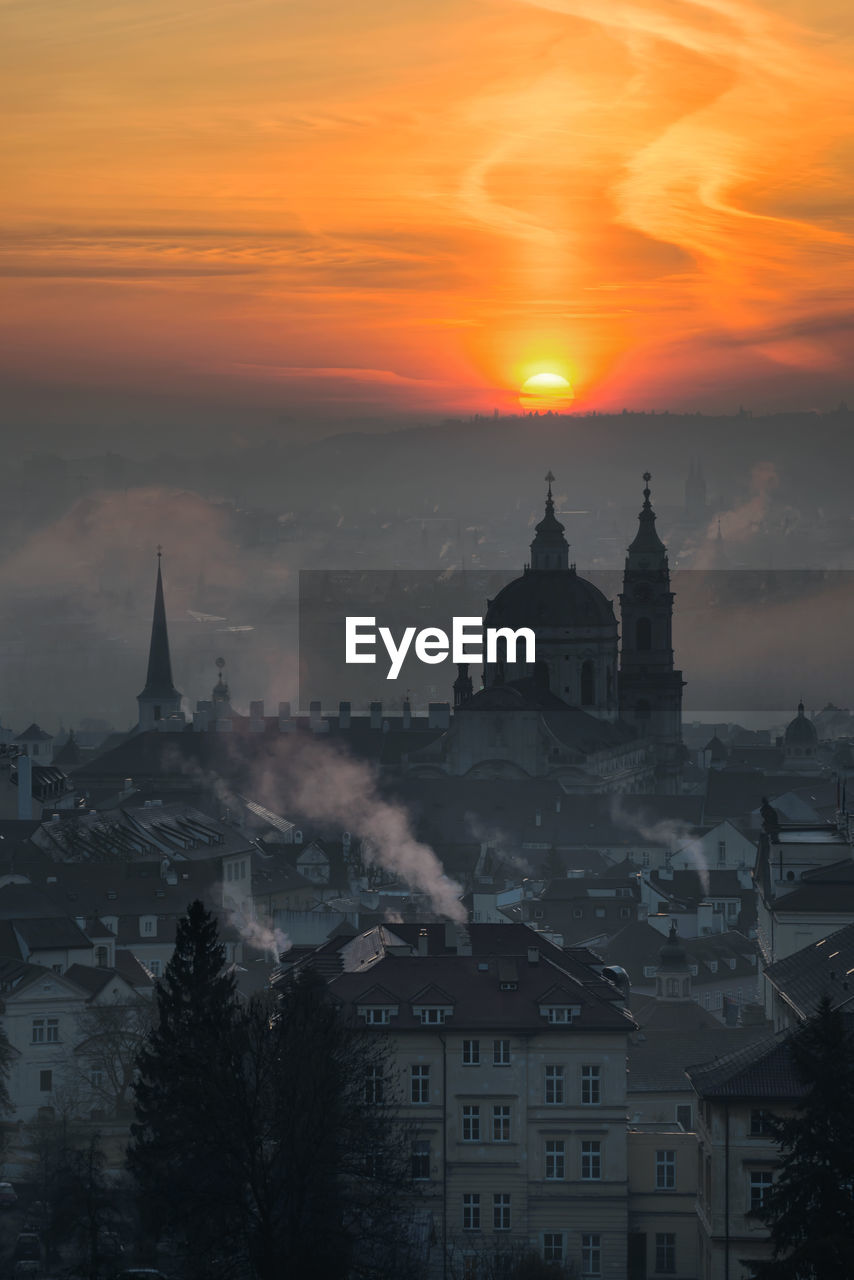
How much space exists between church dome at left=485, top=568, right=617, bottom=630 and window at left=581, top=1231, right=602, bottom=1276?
4606 inches

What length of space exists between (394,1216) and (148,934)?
125ft

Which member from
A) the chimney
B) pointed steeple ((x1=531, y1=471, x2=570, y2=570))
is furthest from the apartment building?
pointed steeple ((x1=531, y1=471, x2=570, y2=570))

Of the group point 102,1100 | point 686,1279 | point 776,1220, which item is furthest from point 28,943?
point 776,1220

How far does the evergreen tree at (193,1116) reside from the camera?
4900 centimetres

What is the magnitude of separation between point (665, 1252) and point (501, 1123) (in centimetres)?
350

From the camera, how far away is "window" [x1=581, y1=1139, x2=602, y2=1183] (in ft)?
189

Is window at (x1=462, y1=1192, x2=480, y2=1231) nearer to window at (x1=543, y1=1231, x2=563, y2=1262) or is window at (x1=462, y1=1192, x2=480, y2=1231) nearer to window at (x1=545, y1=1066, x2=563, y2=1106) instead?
window at (x1=543, y1=1231, x2=563, y2=1262)

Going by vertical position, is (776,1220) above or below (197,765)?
below

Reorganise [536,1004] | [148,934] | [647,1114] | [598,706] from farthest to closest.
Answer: [598,706] < [148,934] < [647,1114] < [536,1004]

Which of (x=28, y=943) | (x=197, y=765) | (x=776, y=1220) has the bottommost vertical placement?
(x=776, y=1220)

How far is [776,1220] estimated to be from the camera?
45.9 m

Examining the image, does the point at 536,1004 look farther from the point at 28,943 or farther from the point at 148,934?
the point at 148,934

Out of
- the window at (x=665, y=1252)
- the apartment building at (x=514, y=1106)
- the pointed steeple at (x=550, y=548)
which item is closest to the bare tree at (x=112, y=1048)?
the apartment building at (x=514, y=1106)

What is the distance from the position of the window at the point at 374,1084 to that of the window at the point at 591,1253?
434 cm
